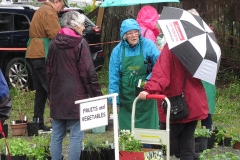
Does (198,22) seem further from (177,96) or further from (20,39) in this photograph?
(20,39)

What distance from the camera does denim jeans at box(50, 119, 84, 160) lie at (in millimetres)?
7453

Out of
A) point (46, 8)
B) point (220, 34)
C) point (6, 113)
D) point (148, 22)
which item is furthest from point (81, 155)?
point (220, 34)

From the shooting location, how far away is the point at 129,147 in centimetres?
715

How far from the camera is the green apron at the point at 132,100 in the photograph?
26.5 feet

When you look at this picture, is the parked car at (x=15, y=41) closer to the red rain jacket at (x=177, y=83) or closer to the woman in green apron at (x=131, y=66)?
the woman in green apron at (x=131, y=66)

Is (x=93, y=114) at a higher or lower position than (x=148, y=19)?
lower

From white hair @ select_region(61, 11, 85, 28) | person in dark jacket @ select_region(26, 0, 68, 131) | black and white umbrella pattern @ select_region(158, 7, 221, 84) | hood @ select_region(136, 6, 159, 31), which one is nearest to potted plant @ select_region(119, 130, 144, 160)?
black and white umbrella pattern @ select_region(158, 7, 221, 84)

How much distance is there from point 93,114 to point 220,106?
711 cm

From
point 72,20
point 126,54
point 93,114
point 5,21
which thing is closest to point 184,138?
point 126,54

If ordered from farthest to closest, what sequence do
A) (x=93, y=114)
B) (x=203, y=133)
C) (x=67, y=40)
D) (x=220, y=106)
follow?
1. (x=220, y=106)
2. (x=203, y=133)
3. (x=67, y=40)
4. (x=93, y=114)

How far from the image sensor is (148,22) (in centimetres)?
1093

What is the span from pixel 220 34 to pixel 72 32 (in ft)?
31.2

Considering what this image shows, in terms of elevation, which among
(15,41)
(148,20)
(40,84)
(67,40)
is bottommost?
(40,84)

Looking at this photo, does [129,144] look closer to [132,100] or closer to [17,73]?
[132,100]
